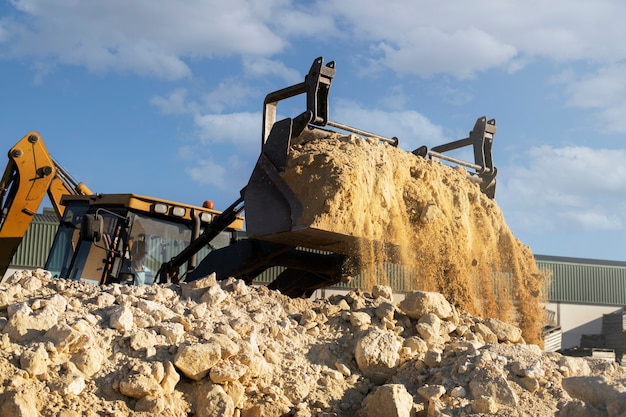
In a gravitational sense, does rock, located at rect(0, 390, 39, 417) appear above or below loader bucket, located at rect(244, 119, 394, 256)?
below

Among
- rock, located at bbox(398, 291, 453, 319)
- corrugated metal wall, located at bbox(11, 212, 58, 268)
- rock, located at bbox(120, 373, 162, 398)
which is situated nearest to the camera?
rock, located at bbox(120, 373, 162, 398)

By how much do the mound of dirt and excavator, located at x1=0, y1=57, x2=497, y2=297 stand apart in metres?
0.91

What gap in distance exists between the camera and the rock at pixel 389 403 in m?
5.02

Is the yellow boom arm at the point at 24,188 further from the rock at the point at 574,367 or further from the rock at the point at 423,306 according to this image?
the rock at the point at 574,367

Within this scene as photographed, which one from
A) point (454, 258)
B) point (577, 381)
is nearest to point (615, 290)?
point (454, 258)

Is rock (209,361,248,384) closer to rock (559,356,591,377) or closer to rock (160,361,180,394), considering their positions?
rock (160,361,180,394)

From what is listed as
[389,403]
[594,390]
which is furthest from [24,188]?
[594,390]

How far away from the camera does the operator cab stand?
311 inches

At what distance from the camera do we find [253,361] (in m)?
5.24

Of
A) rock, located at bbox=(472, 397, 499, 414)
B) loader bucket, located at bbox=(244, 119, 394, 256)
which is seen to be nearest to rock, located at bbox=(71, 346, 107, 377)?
loader bucket, located at bbox=(244, 119, 394, 256)

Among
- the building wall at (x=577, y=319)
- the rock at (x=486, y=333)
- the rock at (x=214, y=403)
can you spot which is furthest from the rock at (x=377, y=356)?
the building wall at (x=577, y=319)

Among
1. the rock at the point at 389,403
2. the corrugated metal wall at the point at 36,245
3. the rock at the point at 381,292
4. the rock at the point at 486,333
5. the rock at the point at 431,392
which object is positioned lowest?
the rock at the point at 389,403

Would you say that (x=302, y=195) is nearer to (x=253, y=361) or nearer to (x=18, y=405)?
(x=253, y=361)

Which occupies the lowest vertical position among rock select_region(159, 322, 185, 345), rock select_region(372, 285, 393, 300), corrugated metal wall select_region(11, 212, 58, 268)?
rock select_region(159, 322, 185, 345)
